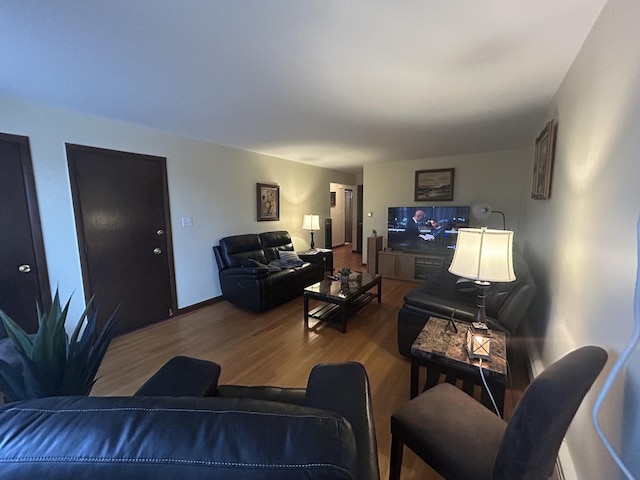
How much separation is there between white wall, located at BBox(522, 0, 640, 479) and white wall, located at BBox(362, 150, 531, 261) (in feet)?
9.37

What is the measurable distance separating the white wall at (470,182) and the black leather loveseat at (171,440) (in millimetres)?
4690

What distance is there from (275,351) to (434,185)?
4.11m

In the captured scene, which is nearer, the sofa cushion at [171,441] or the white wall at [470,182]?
the sofa cushion at [171,441]

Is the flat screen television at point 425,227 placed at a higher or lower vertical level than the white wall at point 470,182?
lower

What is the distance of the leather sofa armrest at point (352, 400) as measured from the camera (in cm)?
76

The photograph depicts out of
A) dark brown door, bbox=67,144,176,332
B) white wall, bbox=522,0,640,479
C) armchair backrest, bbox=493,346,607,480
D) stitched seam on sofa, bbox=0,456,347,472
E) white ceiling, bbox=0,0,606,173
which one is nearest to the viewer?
stitched seam on sofa, bbox=0,456,347,472

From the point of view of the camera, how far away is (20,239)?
2279mm

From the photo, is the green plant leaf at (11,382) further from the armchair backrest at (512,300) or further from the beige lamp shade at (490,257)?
the armchair backrest at (512,300)

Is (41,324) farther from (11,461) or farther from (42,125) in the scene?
(42,125)

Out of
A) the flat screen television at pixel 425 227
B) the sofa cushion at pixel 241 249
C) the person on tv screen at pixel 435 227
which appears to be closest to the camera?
the sofa cushion at pixel 241 249

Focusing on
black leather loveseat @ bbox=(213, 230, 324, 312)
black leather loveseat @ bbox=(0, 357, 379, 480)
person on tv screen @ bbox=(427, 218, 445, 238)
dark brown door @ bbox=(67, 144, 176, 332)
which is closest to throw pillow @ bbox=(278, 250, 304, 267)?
black leather loveseat @ bbox=(213, 230, 324, 312)

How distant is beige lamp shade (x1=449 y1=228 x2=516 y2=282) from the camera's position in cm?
135

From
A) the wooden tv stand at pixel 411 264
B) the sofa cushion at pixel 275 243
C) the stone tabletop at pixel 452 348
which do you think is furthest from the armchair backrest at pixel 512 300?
the sofa cushion at pixel 275 243

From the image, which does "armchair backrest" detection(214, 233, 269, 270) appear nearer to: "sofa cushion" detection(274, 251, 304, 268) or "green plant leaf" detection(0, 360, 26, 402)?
"sofa cushion" detection(274, 251, 304, 268)
